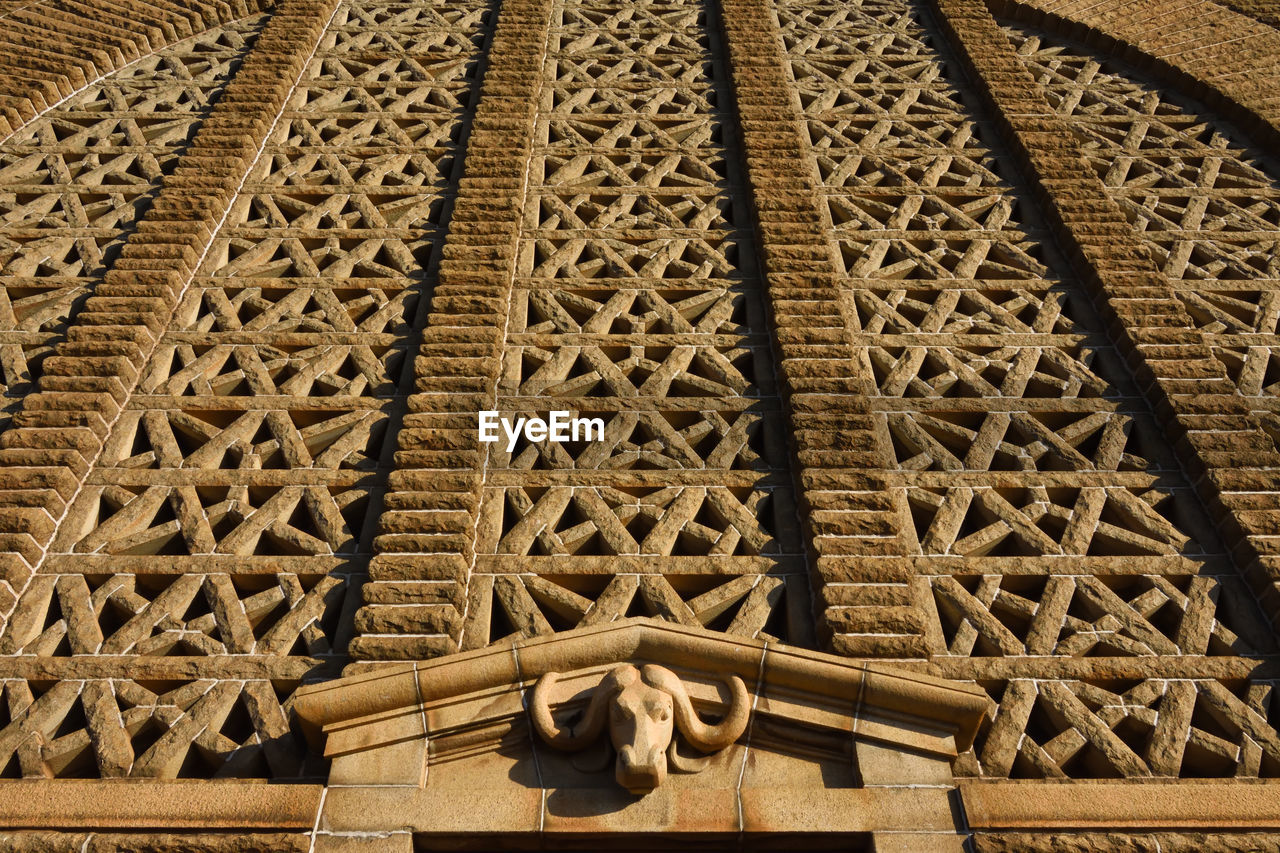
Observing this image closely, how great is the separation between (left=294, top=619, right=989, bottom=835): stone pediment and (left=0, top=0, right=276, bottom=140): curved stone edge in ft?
17.3

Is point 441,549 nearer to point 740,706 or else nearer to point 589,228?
point 740,706

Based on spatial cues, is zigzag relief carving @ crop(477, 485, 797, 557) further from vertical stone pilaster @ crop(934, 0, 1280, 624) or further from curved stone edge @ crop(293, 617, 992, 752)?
vertical stone pilaster @ crop(934, 0, 1280, 624)

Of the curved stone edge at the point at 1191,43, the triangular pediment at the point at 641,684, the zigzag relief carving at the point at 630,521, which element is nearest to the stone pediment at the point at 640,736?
the triangular pediment at the point at 641,684

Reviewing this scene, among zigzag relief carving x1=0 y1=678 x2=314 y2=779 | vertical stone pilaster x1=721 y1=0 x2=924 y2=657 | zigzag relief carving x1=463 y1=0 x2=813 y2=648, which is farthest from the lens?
zigzag relief carving x1=463 y1=0 x2=813 y2=648

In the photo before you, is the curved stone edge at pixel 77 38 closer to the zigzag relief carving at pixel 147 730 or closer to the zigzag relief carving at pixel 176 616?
the zigzag relief carving at pixel 176 616

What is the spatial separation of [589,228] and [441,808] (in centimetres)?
348

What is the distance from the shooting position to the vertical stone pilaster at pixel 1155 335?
4273mm

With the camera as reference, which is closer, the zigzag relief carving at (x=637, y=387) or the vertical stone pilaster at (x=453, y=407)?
the vertical stone pilaster at (x=453, y=407)

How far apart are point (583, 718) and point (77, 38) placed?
667 centimetres

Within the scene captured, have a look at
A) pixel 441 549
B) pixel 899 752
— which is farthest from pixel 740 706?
pixel 441 549

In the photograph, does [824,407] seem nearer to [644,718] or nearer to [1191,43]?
[644,718]

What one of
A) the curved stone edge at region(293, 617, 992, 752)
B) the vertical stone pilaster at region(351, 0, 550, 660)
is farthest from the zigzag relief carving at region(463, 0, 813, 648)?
the curved stone edge at region(293, 617, 992, 752)

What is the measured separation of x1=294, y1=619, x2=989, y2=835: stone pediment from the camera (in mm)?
3334

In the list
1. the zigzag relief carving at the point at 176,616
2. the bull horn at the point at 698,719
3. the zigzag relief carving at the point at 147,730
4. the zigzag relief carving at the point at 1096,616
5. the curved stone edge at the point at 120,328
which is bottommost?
the zigzag relief carving at the point at 1096,616
